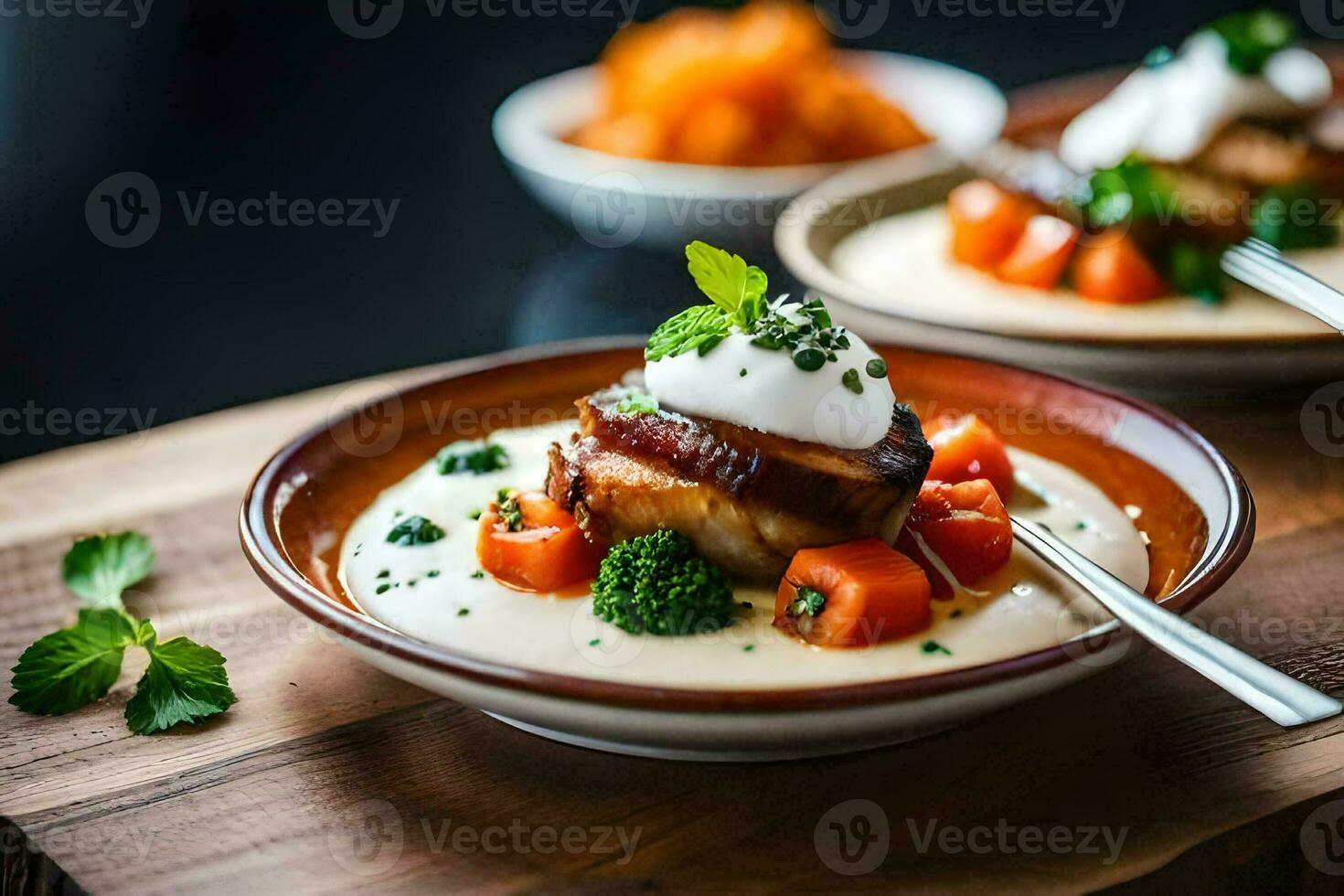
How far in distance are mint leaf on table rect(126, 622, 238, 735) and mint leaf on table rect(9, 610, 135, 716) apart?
10cm

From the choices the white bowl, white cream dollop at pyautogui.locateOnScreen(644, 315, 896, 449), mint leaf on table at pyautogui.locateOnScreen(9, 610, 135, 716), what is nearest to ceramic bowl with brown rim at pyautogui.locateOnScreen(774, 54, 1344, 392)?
the white bowl

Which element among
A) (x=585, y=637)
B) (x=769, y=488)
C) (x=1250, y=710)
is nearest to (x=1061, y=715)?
(x=1250, y=710)

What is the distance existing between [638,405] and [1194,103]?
9.35 feet

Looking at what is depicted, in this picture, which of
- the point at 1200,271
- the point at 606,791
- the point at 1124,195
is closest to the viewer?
the point at 606,791

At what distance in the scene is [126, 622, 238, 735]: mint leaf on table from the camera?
272 cm

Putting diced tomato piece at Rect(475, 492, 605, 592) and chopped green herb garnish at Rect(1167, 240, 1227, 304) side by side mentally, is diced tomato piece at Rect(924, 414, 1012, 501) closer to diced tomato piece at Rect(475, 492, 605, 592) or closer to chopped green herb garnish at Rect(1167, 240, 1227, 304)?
diced tomato piece at Rect(475, 492, 605, 592)

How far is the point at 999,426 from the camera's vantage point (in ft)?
11.5

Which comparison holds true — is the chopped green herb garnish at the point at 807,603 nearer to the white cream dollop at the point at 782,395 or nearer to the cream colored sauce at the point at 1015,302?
the white cream dollop at the point at 782,395

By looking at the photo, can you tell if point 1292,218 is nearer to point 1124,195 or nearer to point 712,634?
point 1124,195

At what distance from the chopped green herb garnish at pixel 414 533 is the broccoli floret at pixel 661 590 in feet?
1.60

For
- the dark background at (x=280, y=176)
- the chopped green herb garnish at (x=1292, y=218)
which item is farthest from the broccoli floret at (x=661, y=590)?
the dark background at (x=280, y=176)

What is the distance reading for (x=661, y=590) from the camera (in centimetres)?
263

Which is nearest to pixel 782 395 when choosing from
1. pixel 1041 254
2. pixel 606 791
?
pixel 606 791

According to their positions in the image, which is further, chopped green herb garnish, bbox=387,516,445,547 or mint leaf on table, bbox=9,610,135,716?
chopped green herb garnish, bbox=387,516,445,547
